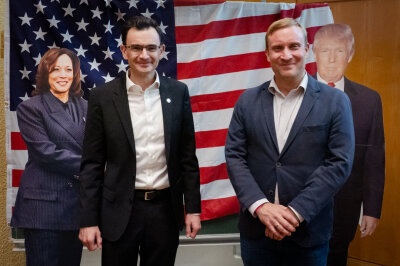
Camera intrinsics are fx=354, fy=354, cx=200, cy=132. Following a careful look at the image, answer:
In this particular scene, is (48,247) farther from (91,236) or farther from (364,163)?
(364,163)

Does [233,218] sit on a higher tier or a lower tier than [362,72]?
lower

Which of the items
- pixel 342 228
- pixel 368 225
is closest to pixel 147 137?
pixel 342 228

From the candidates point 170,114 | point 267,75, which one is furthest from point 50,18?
point 267,75

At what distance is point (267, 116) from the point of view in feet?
5.13

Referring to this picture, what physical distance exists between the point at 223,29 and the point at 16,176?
1766mm

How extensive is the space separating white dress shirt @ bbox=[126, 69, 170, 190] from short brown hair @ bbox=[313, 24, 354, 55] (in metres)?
1.51

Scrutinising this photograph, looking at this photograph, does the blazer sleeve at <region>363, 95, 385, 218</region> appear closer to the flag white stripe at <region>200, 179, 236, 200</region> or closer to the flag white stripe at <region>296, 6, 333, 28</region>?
the flag white stripe at <region>296, 6, 333, 28</region>

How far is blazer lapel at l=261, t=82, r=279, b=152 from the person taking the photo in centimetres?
154

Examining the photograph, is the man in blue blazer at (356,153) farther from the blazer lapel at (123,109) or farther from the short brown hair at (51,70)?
the short brown hair at (51,70)

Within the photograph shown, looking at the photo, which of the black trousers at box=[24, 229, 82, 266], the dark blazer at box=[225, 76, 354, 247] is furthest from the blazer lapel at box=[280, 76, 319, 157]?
the black trousers at box=[24, 229, 82, 266]

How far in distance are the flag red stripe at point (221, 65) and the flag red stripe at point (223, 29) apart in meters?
0.17

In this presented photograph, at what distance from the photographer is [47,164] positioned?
2.32 m

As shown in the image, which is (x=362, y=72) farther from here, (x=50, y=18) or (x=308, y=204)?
(x=50, y=18)

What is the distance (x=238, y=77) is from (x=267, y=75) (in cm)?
22
